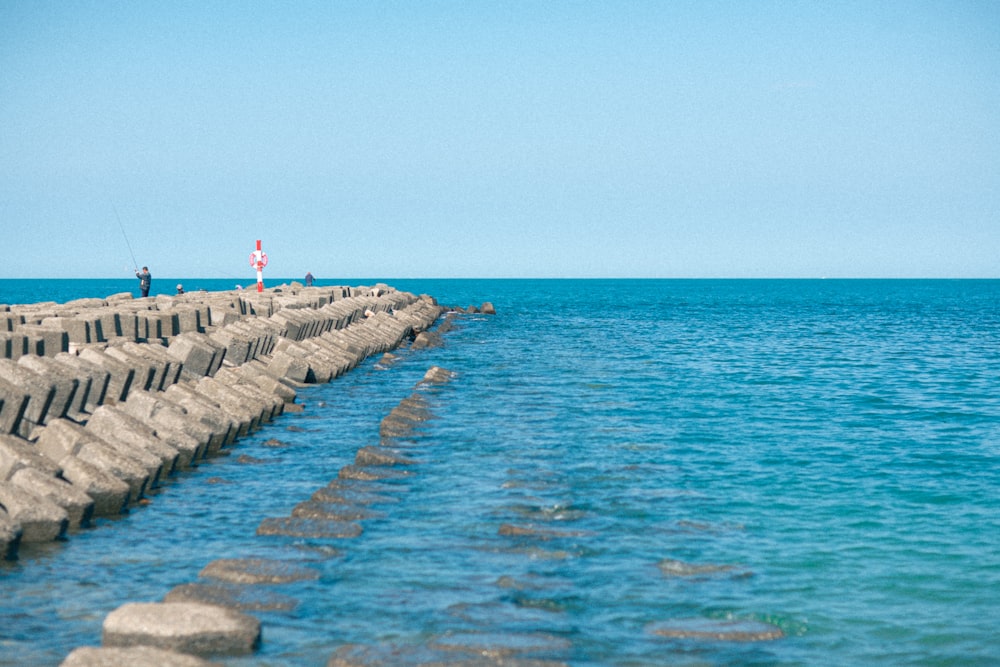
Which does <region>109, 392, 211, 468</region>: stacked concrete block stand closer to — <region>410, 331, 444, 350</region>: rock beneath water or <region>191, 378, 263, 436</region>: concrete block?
<region>191, 378, 263, 436</region>: concrete block

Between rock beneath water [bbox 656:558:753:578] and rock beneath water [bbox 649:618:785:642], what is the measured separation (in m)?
1.09

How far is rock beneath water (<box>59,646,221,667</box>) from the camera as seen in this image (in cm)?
544

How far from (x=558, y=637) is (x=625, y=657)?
46 centimetres

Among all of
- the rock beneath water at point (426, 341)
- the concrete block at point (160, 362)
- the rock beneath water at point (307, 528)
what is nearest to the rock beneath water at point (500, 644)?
the rock beneath water at point (307, 528)

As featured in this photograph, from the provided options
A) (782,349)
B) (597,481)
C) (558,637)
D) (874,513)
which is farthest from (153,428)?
(782,349)

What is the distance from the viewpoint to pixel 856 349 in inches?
1474

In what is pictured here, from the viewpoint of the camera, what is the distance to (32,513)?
8.48m

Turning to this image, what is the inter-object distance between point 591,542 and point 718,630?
2.33 metres

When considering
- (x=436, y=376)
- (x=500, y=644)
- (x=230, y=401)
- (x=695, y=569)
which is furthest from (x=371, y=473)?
(x=436, y=376)

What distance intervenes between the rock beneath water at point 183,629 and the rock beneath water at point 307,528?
2.76 meters

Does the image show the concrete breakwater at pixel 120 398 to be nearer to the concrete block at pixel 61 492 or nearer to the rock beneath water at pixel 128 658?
the concrete block at pixel 61 492

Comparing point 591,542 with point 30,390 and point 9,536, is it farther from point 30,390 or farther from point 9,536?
point 30,390

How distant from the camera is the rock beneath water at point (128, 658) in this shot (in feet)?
17.8

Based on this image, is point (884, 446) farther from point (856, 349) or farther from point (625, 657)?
point (856, 349)
